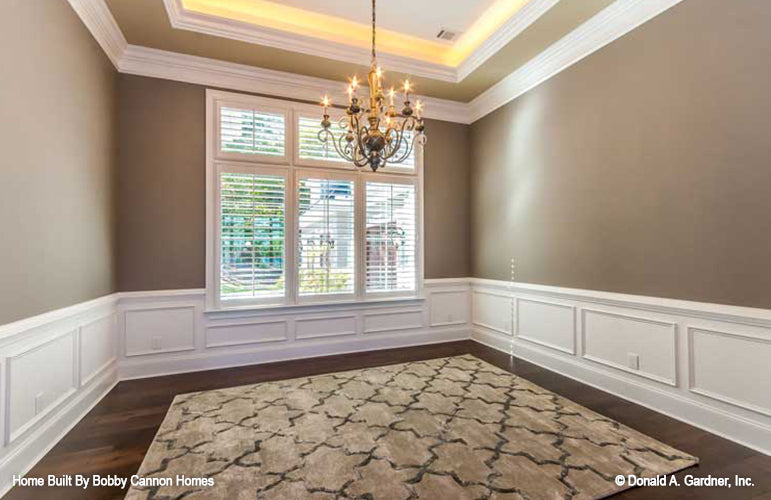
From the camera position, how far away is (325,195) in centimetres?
458

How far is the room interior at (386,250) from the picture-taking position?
2260mm

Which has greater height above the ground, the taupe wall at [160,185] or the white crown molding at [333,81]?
the white crown molding at [333,81]

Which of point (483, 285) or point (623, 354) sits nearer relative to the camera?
point (623, 354)

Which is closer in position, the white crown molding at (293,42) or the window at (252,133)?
the white crown molding at (293,42)

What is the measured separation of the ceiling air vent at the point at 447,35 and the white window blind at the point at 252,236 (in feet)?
8.16

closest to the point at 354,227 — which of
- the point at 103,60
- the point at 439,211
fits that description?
Result: the point at 439,211

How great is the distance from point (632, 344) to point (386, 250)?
113 inches

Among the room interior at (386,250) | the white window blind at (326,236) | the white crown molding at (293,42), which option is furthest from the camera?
the white window blind at (326,236)

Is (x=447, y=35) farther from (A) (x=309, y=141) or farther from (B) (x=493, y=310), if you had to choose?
(B) (x=493, y=310)

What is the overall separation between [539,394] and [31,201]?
162 inches

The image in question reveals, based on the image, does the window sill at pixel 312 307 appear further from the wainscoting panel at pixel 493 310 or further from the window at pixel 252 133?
A: the window at pixel 252 133

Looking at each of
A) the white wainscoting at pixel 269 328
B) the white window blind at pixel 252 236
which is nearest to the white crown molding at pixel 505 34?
the white window blind at pixel 252 236

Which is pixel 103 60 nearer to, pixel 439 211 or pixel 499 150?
pixel 439 211

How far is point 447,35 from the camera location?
4.21 m
